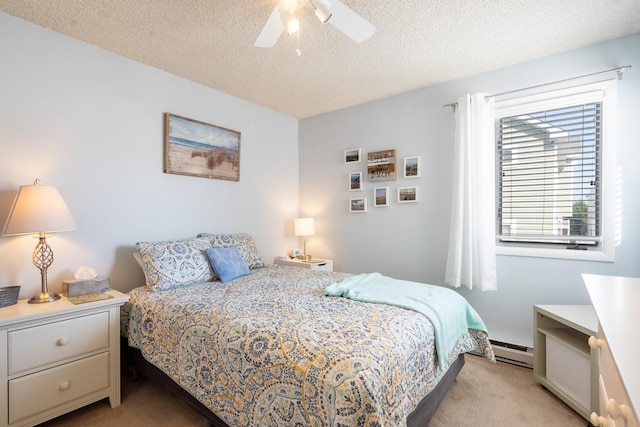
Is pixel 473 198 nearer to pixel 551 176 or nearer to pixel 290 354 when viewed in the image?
pixel 551 176

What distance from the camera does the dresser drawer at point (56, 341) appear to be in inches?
62.8

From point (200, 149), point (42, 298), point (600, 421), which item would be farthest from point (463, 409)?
point (200, 149)

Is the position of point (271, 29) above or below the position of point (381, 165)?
above

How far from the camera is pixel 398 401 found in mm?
1167

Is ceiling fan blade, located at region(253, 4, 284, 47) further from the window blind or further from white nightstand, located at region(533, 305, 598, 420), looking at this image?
white nightstand, located at region(533, 305, 598, 420)

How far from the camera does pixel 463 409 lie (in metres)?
1.89

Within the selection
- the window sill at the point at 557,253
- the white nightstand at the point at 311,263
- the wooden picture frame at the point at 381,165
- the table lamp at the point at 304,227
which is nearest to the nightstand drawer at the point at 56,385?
the white nightstand at the point at 311,263

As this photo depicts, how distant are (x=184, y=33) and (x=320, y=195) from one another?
7.47 ft

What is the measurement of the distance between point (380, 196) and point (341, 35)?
5.70 feet

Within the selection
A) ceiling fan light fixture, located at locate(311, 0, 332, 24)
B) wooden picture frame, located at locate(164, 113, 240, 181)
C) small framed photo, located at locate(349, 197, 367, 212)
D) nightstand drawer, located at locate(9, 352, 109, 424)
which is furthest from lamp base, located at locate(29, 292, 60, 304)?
small framed photo, located at locate(349, 197, 367, 212)

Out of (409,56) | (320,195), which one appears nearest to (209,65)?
(409,56)

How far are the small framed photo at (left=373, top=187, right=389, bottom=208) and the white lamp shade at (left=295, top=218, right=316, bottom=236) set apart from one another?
0.83m

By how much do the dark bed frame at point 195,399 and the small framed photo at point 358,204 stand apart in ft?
6.08

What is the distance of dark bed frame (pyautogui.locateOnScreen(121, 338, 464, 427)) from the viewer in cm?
146
